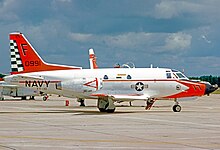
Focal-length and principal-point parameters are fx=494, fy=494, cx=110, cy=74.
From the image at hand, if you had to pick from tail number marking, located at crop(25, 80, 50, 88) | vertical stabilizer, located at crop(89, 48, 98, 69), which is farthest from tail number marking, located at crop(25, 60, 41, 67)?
vertical stabilizer, located at crop(89, 48, 98, 69)

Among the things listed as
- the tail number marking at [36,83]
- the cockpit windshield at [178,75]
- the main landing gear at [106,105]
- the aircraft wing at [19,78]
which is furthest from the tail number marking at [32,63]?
the cockpit windshield at [178,75]

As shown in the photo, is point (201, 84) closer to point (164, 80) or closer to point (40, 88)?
point (164, 80)

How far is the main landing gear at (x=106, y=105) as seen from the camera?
35.0 m

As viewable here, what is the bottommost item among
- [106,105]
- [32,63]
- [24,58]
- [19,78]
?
[106,105]

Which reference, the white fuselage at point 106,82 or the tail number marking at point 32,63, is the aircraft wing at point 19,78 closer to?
the white fuselage at point 106,82

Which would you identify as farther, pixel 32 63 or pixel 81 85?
pixel 32 63

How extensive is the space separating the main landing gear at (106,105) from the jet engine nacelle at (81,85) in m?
1.24

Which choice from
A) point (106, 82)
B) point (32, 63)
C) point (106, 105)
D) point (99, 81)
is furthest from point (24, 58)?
point (106, 105)

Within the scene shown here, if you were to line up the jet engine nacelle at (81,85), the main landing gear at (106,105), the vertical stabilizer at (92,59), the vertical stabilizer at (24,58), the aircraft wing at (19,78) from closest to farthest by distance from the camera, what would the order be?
the aircraft wing at (19,78) < the jet engine nacelle at (81,85) < the main landing gear at (106,105) < the vertical stabilizer at (24,58) < the vertical stabilizer at (92,59)

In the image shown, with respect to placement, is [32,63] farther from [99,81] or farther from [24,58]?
[99,81]

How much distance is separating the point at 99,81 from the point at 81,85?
1333 mm

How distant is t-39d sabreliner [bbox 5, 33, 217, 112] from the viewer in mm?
34656

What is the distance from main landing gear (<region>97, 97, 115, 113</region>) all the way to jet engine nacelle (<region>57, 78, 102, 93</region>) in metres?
1.24

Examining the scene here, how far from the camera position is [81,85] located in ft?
114
